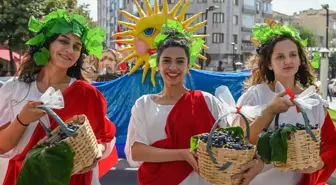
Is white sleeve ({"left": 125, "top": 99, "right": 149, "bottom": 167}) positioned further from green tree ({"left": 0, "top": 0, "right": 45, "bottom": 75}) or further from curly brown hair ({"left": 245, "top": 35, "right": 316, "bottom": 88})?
green tree ({"left": 0, "top": 0, "right": 45, "bottom": 75})

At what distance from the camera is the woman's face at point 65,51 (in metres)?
2.68

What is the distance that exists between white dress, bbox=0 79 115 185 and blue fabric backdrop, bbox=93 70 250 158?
353cm

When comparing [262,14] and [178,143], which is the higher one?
[262,14]

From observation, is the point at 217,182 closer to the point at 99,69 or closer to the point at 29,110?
the point at 29,110

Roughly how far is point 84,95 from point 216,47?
50901 mm

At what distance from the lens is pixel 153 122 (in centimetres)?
262

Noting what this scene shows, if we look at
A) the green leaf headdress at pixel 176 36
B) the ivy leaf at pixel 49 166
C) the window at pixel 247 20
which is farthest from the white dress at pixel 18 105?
the window at pixel 247 20

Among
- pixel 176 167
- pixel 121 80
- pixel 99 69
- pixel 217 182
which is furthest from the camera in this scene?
pixel 99 69

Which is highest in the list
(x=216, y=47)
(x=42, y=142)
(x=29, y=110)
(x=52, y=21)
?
(x=216, y=47)

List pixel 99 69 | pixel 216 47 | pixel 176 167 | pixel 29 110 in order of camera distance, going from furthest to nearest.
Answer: pixel 216 47
pixel 99 69
pixel 176 167
pixel 29 110

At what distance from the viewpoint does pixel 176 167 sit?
2.55m

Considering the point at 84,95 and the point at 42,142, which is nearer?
the point at 42,142

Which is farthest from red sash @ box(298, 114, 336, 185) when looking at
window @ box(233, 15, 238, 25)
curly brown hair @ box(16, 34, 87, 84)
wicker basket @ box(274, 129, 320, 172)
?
window @ box(233, 15, 238, 25)

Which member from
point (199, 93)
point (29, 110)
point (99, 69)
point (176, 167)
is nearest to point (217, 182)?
point (176, 167)
